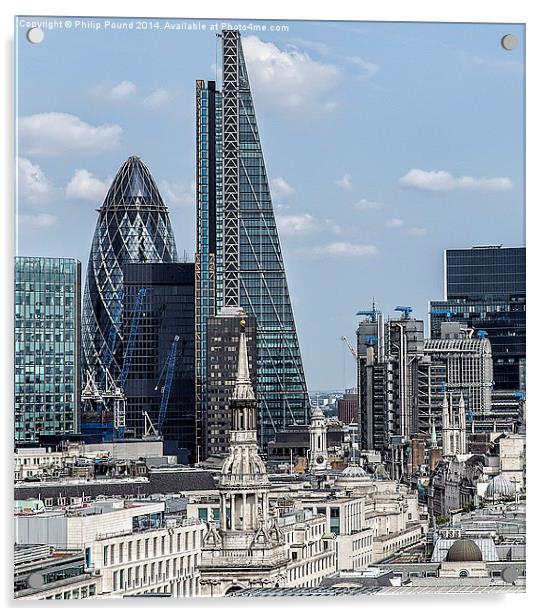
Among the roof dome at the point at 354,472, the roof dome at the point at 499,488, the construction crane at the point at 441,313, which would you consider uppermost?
the construction crane at the point at 441,313

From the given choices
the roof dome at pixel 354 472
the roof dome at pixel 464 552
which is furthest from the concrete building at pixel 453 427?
the roof dome at pixel 464 552

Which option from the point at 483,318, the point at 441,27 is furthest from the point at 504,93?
the point at 483,318

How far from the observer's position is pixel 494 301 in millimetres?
16328

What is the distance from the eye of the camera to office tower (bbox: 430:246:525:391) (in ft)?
50.9

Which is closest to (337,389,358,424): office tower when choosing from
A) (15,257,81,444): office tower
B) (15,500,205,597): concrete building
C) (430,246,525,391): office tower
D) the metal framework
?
(430,246,525,391): office tower

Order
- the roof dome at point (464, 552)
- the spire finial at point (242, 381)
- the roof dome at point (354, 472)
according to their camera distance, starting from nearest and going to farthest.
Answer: the roof dome at point (464, 552), the spire finial at point (242, 381), the roof dome at point (354, 472)

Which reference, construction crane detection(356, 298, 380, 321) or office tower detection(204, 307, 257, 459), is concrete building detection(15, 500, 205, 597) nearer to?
office tower detection(204, 307, 257, 459)

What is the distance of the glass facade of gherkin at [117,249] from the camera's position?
53.5 ft

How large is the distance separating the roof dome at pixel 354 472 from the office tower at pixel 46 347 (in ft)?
6.10

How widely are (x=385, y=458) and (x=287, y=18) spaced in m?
3.92

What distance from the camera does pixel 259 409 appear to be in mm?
16641

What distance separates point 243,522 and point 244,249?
74.7 inches

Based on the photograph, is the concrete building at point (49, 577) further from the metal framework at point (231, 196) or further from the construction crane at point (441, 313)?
the construction crane at point (441, 313)

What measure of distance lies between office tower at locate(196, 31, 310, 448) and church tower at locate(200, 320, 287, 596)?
0.56ft
